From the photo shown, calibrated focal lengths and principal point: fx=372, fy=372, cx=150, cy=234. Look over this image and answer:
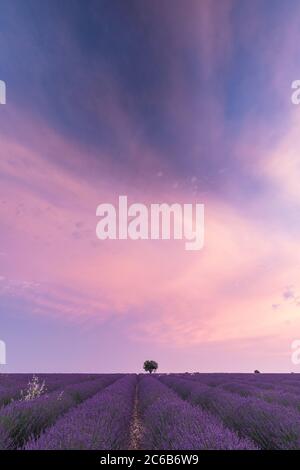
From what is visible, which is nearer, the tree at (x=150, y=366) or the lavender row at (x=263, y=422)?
the lavender row at (x=263, y=422)

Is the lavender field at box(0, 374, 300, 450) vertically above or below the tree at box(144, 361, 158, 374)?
above

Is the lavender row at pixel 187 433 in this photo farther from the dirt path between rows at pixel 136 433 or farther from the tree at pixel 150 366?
the tree at pixel 150 366

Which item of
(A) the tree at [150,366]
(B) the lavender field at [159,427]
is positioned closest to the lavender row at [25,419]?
(B) the lavender field at [159,427]

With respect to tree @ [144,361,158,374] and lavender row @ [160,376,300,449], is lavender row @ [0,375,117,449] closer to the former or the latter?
lavender row @ [160,376,300,449]

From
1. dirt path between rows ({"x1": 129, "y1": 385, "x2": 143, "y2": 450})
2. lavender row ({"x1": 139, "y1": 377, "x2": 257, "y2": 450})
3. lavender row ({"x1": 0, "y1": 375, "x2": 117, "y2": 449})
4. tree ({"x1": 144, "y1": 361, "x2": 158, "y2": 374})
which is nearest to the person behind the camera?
lavender row ({"x1": 139, "y1": 377, "x2": 257, "y2": 450})

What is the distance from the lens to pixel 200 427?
11.4 feet

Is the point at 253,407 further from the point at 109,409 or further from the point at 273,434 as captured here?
the point at 109,409

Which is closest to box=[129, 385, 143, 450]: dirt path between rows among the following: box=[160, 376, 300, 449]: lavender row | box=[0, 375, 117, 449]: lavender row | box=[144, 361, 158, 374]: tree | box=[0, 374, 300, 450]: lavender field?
box=[0, 374, 300, 450]: lavender field

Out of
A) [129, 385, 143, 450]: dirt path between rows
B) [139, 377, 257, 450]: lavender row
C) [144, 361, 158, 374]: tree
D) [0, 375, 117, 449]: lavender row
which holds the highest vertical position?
[139, 377, 257, 450]: lavender row

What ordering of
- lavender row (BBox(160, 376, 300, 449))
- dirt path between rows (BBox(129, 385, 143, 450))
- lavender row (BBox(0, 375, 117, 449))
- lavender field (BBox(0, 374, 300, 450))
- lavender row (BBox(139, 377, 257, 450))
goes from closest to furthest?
1. lavender row (BBox(139, 377, 257, 450))
2. lavender field (BBox(0, 374, 300, 450))
3. lavender row (BBox(160, 376, 300, 449))
4. lavender row (BBox(0, 375, 117, 449))
5. dirt path between rows (BBox(129, 385, 143, 450))

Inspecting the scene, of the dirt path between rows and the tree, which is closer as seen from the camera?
the dirt path between rows

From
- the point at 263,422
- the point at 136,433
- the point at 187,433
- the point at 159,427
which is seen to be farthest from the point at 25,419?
the point at 263,422
